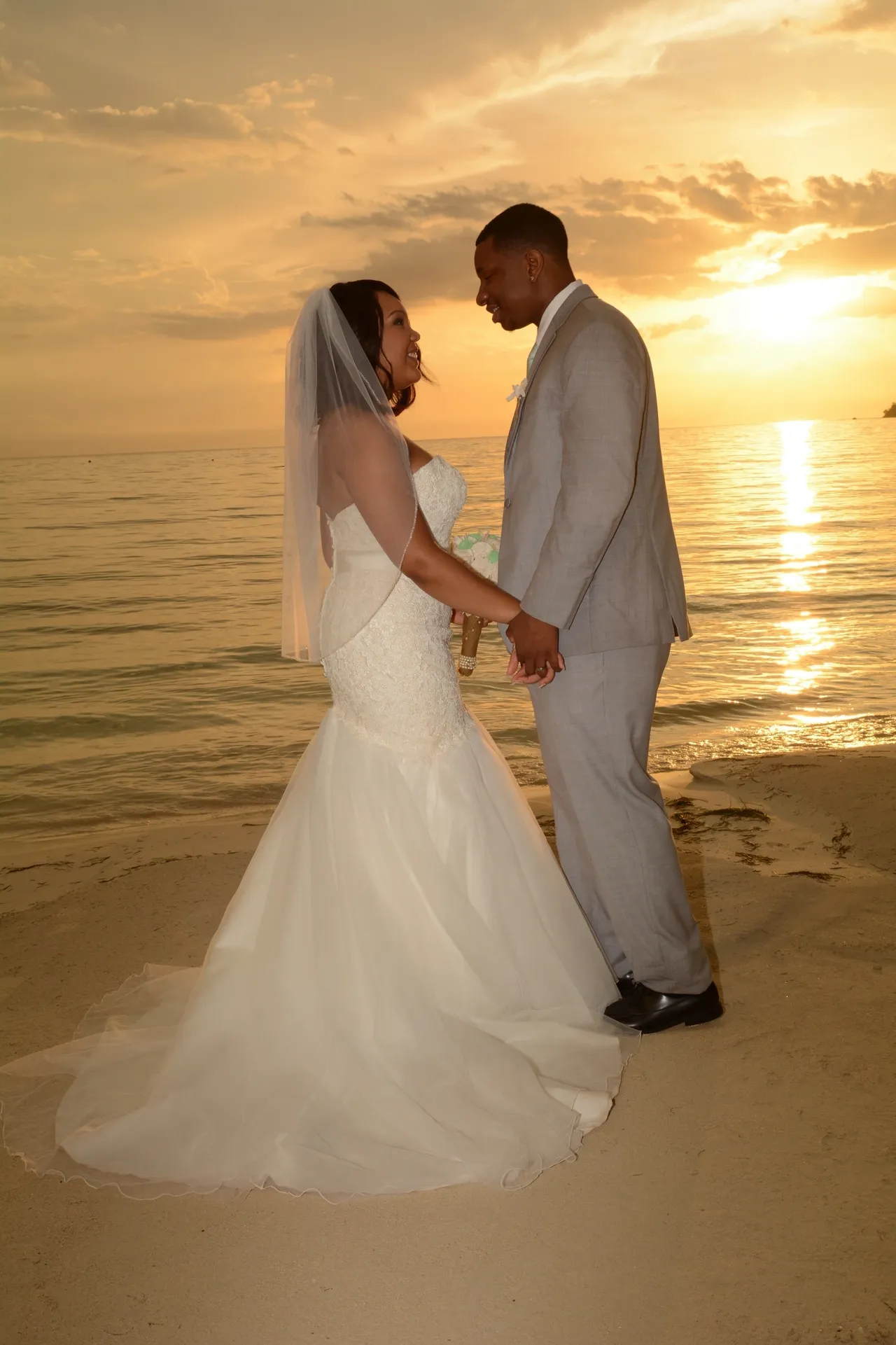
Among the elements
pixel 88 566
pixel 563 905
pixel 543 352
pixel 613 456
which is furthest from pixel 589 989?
pixel 88 566

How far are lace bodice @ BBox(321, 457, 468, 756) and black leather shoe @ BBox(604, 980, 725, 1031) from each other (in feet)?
3.23

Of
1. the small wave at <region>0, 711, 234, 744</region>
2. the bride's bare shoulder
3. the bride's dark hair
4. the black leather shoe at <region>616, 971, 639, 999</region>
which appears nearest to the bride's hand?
the bride's bare shoulder

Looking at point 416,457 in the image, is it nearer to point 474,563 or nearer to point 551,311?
point 474,563

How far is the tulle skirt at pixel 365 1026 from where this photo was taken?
268cm

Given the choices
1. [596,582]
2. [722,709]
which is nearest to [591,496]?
[596,582]

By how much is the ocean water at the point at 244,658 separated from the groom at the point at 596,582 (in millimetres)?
3963

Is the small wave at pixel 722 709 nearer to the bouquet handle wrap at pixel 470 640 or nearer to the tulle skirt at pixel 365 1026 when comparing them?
the bouquet handle wrap at pixel 470 640

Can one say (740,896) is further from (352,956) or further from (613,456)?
(613,456)

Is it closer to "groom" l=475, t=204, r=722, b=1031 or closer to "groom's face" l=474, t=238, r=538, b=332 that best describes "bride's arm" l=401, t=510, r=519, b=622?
"groom" l=475, t=204, r=722, b=1031

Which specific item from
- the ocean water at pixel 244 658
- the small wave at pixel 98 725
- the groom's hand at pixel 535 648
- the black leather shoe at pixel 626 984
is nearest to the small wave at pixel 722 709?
the ocean water at pixel 244 658

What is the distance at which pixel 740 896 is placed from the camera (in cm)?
442

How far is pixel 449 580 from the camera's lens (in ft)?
10.00

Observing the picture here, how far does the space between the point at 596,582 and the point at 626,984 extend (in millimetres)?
1331

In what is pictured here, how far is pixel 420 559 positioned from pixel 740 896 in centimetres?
230
